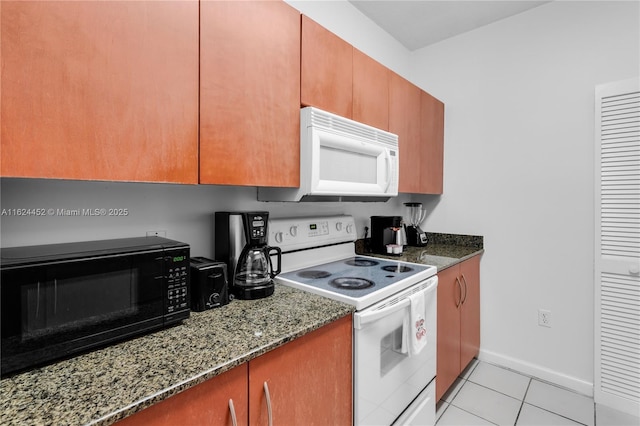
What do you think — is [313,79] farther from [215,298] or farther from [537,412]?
[537,412]

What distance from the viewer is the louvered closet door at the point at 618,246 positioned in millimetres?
1881

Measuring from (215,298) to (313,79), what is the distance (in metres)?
1.07

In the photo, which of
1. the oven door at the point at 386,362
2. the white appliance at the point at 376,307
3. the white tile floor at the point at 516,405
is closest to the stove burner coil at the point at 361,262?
the white appliance at the point at 376,307

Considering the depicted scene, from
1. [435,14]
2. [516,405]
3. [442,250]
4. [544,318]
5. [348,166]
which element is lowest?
[516,405]

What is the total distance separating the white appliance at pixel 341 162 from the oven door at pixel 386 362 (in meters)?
0.58

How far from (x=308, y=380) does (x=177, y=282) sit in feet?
1.78

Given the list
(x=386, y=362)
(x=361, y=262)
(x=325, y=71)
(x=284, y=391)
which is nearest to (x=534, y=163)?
(x=361, y=262)

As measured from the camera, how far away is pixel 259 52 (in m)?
1.24

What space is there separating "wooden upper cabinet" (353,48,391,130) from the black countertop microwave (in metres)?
1.24

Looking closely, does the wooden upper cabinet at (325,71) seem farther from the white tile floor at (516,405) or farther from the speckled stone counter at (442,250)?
the white tile floor at (516,405)

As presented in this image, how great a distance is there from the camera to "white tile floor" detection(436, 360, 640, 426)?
73.2 inches

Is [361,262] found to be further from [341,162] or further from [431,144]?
[431,144]

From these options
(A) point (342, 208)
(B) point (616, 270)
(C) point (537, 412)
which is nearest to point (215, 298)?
(A) point (342, 208)

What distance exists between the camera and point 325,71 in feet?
5.10
